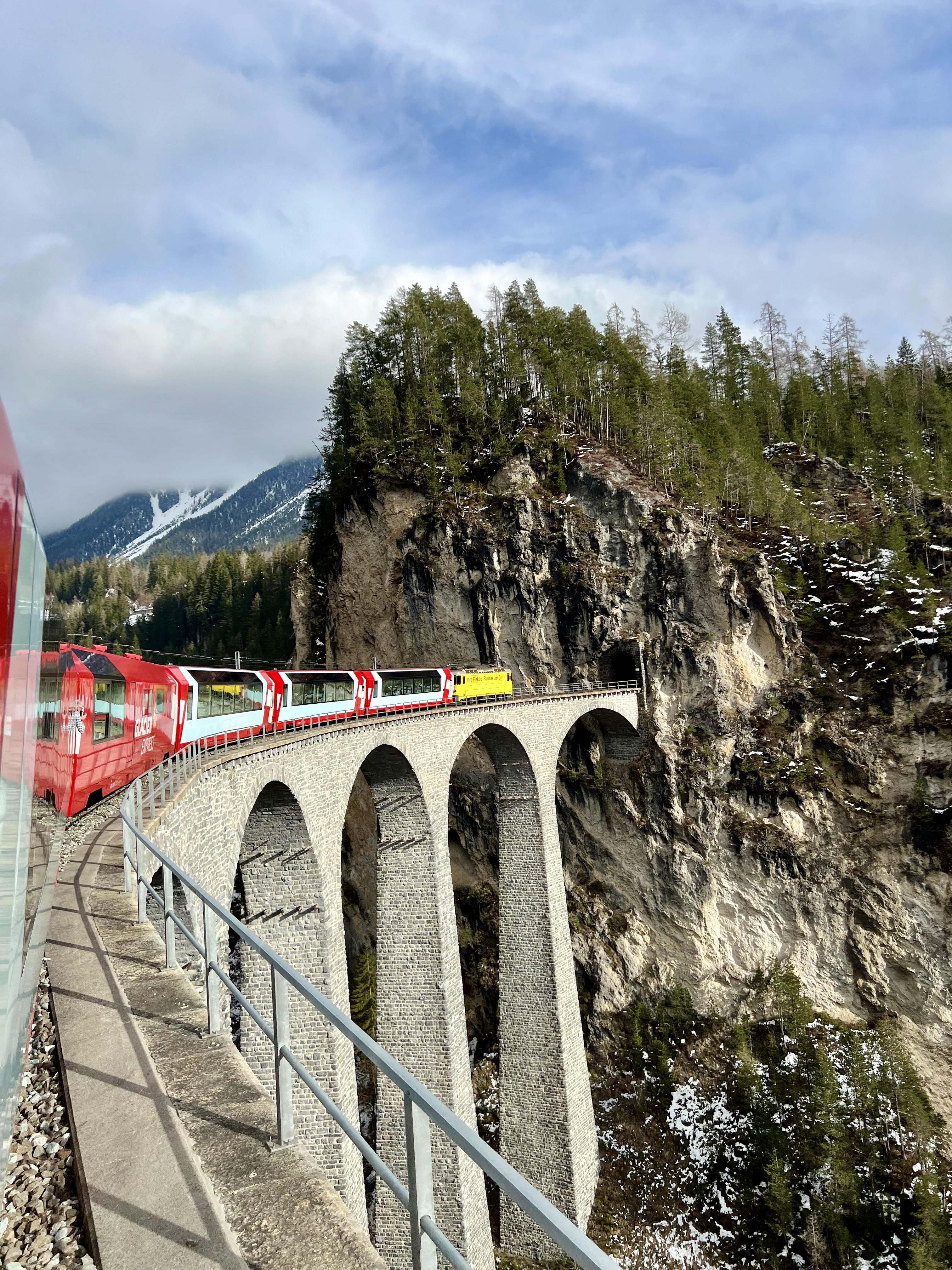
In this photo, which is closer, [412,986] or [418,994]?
[418,994]

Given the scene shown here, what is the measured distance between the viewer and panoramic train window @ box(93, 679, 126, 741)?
10.7m

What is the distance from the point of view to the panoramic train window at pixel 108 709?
1070 cm

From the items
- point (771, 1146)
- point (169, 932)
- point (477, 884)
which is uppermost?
point (169, 932)

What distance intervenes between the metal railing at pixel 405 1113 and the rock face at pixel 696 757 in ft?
91.1

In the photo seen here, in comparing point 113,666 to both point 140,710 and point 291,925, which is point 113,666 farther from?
point 291,925

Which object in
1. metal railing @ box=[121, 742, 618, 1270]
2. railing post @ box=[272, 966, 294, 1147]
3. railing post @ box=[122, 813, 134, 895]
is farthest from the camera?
railing post @ box=[122, 813, 134, 895]

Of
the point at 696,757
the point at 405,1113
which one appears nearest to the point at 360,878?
the point at 696,757

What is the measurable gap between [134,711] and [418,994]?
11.4 metres

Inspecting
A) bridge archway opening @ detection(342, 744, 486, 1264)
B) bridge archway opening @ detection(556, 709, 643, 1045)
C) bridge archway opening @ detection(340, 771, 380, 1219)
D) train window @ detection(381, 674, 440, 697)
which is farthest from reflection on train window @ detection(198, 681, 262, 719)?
bridge archway opening @ detection(340, 771, 380, 1219)

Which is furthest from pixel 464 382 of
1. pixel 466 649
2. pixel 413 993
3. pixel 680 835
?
pixel 413 993

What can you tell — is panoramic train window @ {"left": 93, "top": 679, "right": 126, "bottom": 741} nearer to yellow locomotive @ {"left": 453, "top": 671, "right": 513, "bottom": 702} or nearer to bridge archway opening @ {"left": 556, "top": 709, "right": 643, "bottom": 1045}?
yellow locomotive @ {"left": 453, "top": 671, "right": 513, "bottom": 702}

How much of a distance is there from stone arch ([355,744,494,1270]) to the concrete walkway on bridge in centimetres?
1327

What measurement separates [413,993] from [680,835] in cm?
1523

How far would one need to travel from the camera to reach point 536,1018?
23047 millimetres
